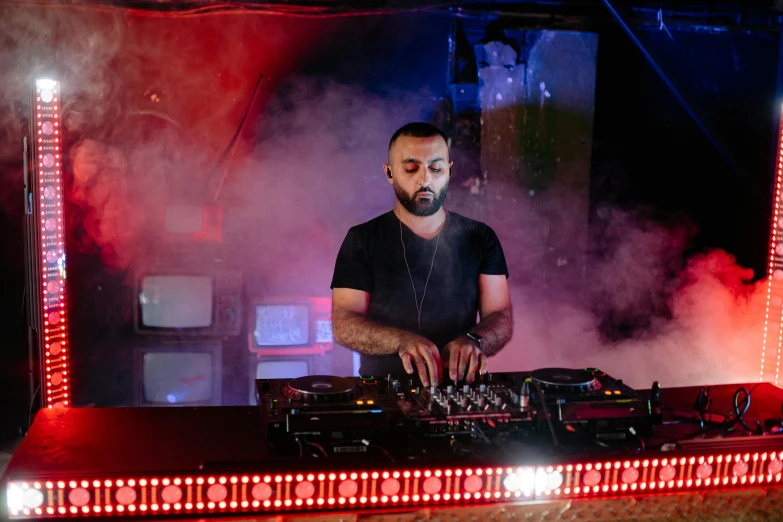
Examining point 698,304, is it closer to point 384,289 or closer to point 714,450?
point 384,289

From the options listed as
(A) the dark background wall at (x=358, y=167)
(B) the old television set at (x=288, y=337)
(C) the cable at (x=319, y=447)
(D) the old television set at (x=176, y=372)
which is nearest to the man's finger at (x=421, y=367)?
(C) the cable at (x=319, y=447)

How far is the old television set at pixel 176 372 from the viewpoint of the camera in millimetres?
5434

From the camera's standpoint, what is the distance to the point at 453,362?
2.60m

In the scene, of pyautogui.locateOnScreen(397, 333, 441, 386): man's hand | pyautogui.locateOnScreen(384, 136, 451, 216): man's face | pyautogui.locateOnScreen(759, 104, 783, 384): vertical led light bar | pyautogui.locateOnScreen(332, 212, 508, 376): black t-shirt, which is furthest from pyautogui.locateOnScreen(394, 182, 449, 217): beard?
pyautogui.locateOnScreen(759, 104, 783, 384): vertical led light bar

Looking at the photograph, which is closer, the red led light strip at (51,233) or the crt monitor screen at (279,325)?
the red led light strip at (51,233)

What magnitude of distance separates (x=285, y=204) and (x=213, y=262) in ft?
2.36

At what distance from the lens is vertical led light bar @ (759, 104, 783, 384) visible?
385cm

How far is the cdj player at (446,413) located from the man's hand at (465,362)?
3.7 inches

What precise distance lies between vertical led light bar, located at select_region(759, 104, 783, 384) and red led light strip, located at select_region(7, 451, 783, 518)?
1.92 meters

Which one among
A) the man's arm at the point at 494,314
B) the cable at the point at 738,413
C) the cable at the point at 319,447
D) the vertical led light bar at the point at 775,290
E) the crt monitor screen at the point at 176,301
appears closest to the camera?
the cable at the point at 319,447

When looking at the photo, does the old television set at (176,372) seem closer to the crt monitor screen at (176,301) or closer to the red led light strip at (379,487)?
the crt monitor screen at (176,301)

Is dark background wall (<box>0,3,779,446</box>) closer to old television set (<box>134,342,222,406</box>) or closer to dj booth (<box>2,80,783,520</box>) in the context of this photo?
old television set (<box>134,342,222,406</box>)

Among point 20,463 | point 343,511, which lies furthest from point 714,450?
point 20,463

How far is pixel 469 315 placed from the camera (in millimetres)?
3660
